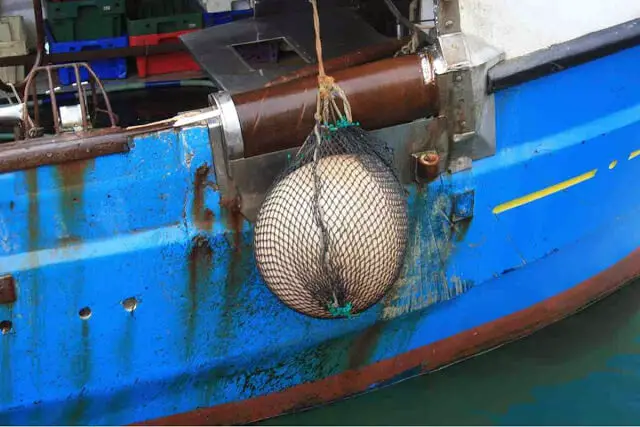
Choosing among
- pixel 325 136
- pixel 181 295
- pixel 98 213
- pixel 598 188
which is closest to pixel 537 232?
pixel 598 188

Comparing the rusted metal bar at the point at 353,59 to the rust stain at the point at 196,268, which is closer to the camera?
the rust stain at the point at 196,268

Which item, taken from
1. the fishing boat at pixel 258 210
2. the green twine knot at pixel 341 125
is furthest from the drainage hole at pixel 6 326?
the green twine knot at pixel 341 125

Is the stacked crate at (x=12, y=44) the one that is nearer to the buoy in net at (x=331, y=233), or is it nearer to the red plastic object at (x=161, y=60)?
the red plastic object at (x=161, y=60)

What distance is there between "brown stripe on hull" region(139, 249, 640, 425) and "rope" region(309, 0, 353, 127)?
1.25 meters

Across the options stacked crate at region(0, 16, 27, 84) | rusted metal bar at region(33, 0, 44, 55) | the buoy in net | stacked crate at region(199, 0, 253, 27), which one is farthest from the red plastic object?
the buoy in net

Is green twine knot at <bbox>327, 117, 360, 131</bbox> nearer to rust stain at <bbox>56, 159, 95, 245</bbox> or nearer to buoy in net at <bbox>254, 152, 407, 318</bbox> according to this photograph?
buoy in net at <bbox>254, 152, 407, 318</bbox>

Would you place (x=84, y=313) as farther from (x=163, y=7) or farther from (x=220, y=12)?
(x=163, y=7)

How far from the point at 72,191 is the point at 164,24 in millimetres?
3125

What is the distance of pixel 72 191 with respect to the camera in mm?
2555

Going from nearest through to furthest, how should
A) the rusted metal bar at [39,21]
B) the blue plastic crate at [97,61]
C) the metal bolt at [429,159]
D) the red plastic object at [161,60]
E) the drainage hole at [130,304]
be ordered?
the drainage hole at [130,304] < the metal bolt at [429,159] < the rusted metal bar at [39,21] < the blue plastic crate at [97,61] < the red plastic object at [161,60]

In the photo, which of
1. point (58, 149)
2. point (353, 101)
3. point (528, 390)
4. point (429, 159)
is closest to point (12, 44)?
point (58, 149)

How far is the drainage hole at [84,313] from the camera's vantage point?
2.68 m

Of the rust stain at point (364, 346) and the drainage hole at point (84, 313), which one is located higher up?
the drainage hole at point (84, 313)

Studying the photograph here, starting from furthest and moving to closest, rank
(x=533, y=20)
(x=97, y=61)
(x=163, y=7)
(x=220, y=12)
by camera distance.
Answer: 1. (x=163, y=7)
2. (x=220, y=12)
3. (x=97, y=61)
4. (x=533, y=20)
